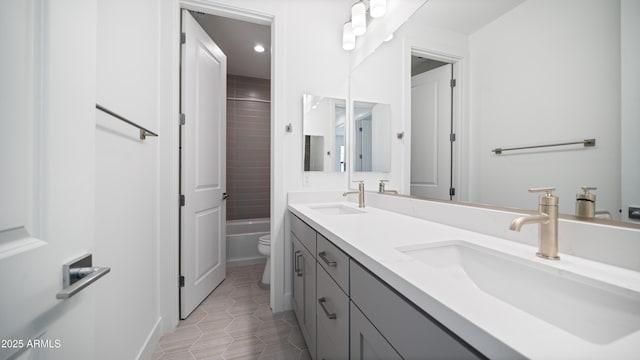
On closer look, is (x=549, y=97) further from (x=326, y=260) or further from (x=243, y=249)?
(x=243, y=249)

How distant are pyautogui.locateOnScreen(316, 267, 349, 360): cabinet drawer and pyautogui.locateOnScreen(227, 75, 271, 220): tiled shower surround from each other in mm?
2689

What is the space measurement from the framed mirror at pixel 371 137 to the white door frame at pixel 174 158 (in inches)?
23.5

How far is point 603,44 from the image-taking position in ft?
1.75

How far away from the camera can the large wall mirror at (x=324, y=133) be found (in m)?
1.82

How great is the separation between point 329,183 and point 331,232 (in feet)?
3.42

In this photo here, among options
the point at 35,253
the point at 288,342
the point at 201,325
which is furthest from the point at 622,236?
the point at 201,325

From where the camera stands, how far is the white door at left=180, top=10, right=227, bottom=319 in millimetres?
1671

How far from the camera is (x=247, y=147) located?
11.6 ft

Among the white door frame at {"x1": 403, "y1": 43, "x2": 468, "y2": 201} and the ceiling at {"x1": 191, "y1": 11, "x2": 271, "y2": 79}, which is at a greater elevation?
the ceiling at {"x1": 191, "y1": 11, "x2": 271, "y2": 79}

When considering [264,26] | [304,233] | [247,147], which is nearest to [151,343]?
[304,233]

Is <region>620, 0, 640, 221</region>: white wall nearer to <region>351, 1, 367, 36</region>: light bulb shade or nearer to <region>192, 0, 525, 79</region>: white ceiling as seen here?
<region>192, 0, 525, 79</region>: white ceiling

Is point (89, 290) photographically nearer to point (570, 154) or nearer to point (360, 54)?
point (570, 154)

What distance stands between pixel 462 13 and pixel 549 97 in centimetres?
56

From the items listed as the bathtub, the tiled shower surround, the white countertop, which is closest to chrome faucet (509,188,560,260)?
the white countertop
